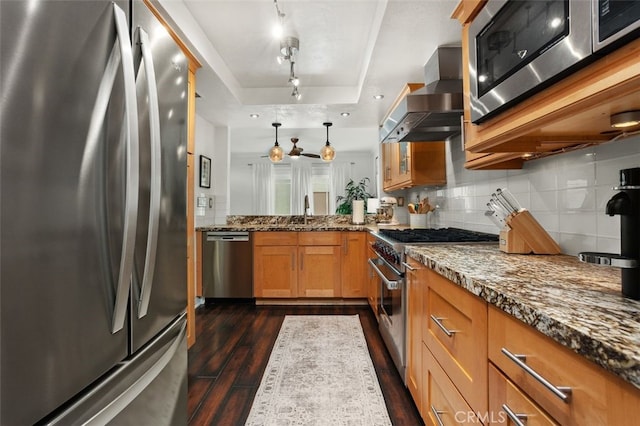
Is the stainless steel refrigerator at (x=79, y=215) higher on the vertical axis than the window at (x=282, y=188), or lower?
lower

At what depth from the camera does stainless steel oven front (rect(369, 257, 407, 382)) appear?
1791mm

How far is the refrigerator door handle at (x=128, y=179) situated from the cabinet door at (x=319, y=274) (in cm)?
280

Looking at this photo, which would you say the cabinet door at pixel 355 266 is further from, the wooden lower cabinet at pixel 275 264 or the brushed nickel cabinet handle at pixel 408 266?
the brushed nickel cabinet handle at pixel 408 266

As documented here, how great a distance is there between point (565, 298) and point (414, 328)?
0.98m

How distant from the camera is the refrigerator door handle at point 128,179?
734mm

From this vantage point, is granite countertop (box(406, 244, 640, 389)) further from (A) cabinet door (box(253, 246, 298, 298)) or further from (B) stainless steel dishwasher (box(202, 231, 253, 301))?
(B) stainless steel dishwasher (box(202, 231, 253, 301))

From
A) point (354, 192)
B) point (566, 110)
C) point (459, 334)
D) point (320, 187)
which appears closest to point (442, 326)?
point (459, 334)

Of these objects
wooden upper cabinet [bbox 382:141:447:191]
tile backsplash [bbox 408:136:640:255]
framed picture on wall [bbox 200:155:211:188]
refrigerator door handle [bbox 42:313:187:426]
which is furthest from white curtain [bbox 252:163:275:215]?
refrigerator door handle [bbox 42:313:187:426]

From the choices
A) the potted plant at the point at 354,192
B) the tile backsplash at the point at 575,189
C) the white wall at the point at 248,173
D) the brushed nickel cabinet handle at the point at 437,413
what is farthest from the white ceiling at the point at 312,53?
the white wall at the point at 248,173

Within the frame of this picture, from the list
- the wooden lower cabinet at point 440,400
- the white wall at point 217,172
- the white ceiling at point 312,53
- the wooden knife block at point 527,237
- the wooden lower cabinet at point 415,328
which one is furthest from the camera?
the white wall at point 217,172

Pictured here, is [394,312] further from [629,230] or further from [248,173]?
[248,173]

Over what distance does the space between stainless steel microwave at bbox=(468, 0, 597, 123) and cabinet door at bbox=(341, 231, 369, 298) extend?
238 cm

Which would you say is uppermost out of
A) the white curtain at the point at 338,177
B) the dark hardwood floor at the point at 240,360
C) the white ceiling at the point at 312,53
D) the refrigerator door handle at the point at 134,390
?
the white ceiling at the point at 312,53

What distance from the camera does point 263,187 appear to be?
759cm
